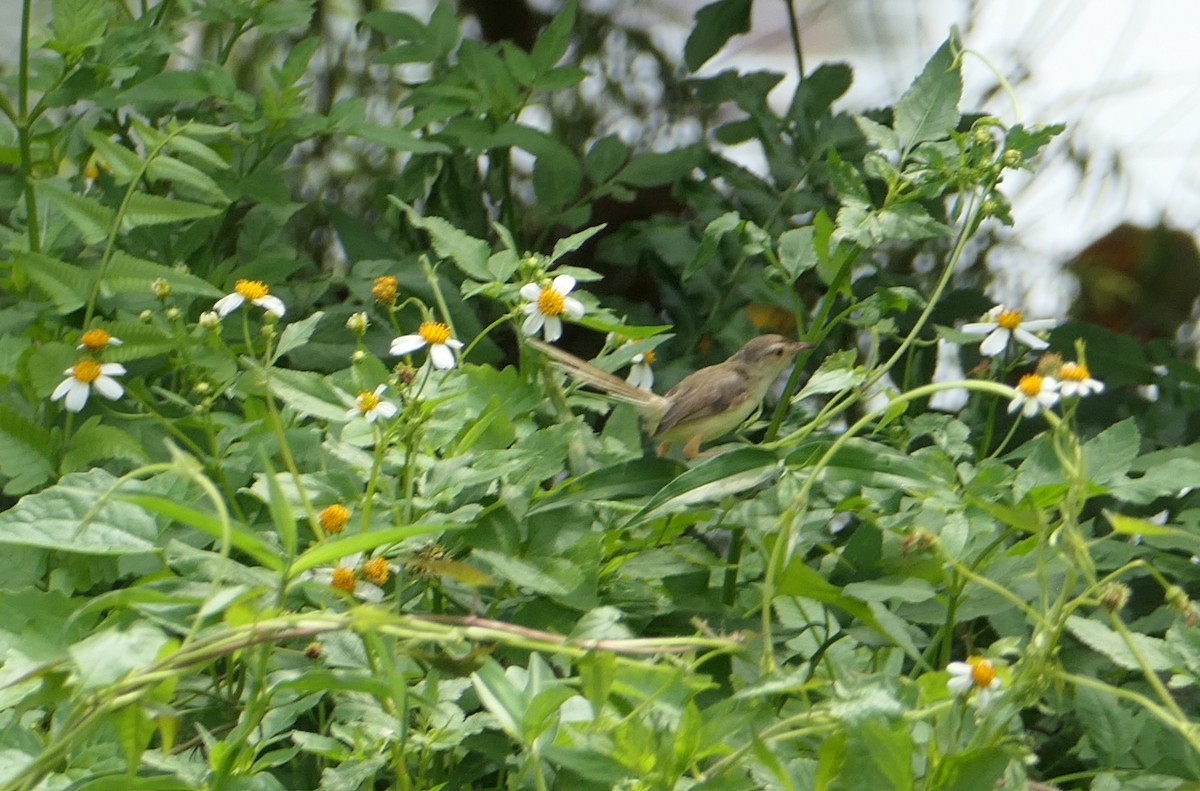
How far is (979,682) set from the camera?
2.33 feet

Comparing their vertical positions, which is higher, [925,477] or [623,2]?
[623,2]

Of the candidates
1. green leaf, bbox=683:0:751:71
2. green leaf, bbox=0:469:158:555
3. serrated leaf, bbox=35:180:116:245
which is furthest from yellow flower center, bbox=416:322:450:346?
green leaf, bbox=683:0:751:71

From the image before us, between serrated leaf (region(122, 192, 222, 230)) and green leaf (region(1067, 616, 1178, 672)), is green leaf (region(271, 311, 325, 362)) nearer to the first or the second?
serrated leaf (region(122, 192, 222, 230))

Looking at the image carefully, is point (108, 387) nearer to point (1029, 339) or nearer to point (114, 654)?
point (114, 654)

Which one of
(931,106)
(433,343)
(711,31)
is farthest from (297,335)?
Result: (711,31)

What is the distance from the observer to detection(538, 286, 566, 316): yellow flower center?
915 millimetres

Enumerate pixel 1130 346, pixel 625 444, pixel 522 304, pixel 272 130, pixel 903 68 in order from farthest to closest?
1. pixel 903 68
2. pixel 1130 346
3. pixel 272 130
4. pixel 625 444
5. pixel 522 304

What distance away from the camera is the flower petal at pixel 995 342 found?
3.29 feet

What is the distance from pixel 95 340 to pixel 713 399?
1.87ft

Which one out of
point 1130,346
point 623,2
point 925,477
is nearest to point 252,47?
point 623,2

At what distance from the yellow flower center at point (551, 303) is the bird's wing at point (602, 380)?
2 centimetres

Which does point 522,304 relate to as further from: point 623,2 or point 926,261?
point 623,2

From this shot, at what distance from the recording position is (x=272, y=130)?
1335 mm

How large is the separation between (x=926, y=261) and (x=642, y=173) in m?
0.49
